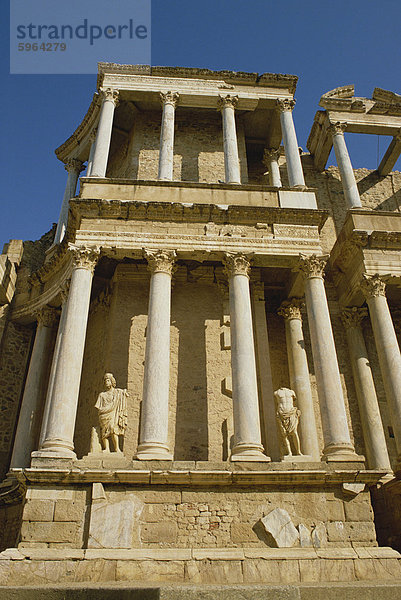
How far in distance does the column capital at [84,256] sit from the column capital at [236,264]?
11.4ft

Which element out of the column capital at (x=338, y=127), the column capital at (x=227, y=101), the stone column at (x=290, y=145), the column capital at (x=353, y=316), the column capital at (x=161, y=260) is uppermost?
the column capital at (x=338, y=127)

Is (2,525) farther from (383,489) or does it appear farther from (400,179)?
(400,179)

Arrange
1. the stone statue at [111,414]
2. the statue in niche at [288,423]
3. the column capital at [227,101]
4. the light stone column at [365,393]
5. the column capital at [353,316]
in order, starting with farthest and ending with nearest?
the column capital at [227,101], the column capital at [353,316], the light stone column at [365,393], the statue in niche at [288,423], the stone statue at [111,414]

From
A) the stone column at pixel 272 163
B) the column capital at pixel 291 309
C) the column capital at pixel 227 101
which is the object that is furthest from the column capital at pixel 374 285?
the column capital at pixel 227 101

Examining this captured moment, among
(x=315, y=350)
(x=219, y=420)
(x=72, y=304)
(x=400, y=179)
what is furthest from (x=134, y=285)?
(x=400, y=179)

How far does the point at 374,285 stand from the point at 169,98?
923cm

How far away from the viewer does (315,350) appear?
12117 millimetres

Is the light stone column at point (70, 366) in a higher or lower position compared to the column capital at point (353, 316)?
lower

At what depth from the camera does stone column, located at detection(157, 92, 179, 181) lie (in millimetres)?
14688

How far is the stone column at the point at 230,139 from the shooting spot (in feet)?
48.8

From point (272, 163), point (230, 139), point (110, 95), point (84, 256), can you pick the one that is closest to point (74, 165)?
point (110, 95)

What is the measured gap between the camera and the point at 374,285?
13.9 meters

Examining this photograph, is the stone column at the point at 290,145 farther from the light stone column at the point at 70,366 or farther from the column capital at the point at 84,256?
the light stone column at the point at 70,366

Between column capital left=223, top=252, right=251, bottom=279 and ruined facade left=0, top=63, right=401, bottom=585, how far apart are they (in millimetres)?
59
